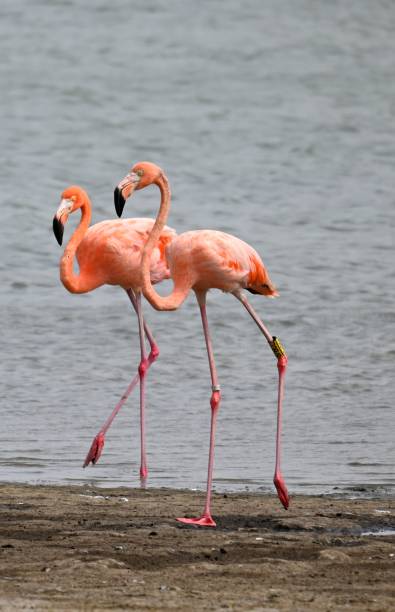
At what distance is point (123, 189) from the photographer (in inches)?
322

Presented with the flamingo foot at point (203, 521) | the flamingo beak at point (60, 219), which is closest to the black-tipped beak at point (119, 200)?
the flamingo beak at point (60, 219)

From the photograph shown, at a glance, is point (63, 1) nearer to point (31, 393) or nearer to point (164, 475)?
point (31, 393)

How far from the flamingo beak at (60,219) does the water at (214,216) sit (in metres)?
1.38

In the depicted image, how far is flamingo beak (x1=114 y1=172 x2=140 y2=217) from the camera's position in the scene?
320 inches

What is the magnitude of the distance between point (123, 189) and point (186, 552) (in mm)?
2788

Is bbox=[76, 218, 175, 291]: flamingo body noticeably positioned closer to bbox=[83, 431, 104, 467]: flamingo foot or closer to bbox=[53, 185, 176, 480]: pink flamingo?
bbox=[53, 185, 176, 480]: pink flamingo

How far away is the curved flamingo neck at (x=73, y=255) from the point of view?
9.11m

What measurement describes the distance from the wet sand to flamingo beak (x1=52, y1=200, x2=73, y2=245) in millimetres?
1549

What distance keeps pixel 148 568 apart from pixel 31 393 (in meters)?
5.55

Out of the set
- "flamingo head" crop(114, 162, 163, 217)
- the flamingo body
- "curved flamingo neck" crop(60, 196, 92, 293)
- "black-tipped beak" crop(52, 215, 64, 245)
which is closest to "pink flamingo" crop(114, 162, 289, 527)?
"flamingo head" crop(114, 162, 163, 217)

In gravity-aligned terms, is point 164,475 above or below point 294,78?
above

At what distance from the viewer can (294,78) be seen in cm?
2831

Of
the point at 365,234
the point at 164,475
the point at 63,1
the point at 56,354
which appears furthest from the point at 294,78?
the point at 164,475

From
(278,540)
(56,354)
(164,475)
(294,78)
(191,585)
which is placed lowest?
(294,78)
